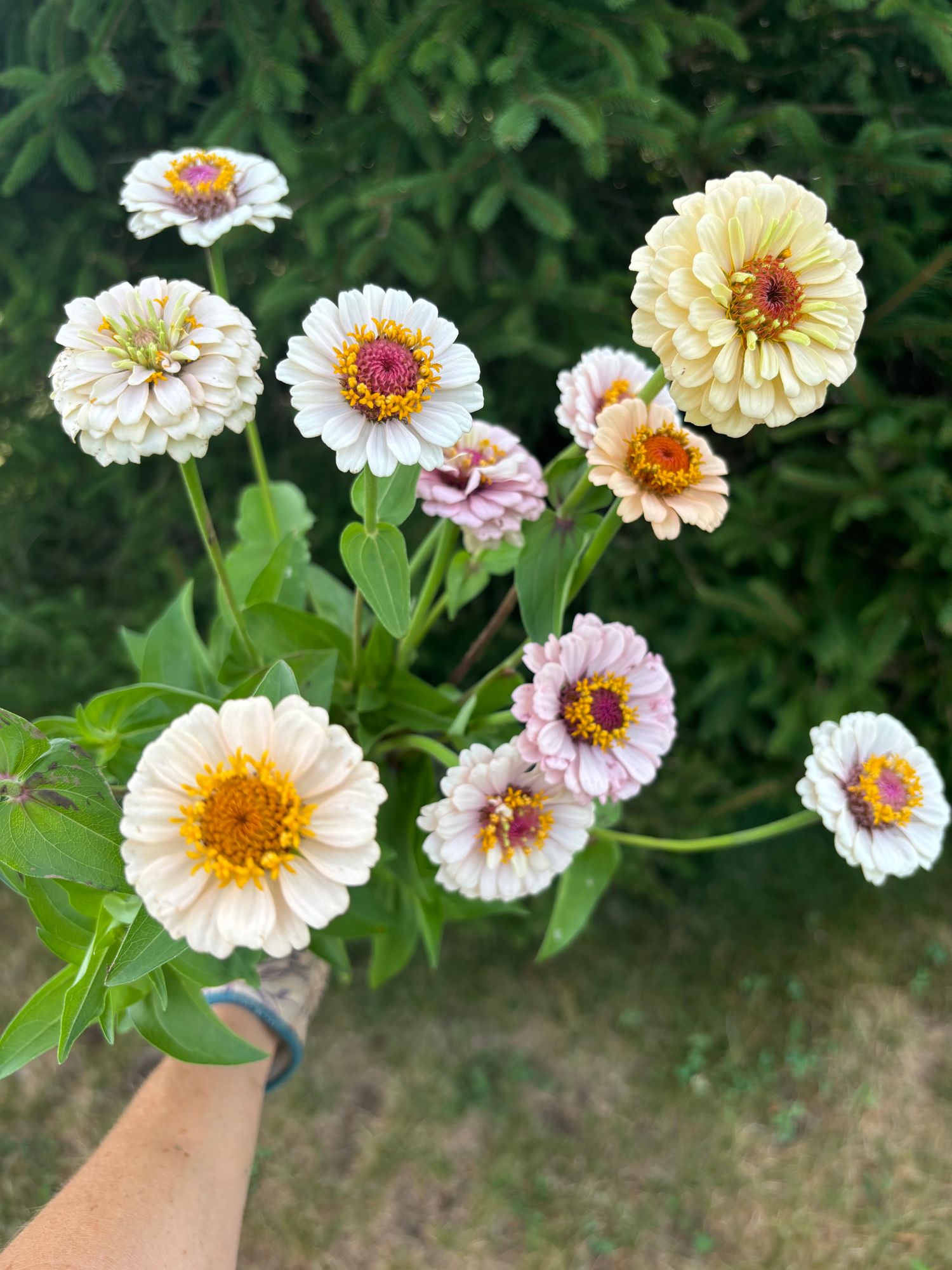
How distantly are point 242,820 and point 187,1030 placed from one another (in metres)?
0.29

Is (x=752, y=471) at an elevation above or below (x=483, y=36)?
below

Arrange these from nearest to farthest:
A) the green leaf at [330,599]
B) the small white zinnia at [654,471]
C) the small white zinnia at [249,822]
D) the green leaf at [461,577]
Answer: the small white zinnia at [249,822] → the small white zinnia at [654,471] → the green leaf at [461,577] → the green leaf at [330,599]

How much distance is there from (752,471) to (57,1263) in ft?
4.77

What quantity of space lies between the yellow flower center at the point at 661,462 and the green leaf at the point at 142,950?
44 centimetres

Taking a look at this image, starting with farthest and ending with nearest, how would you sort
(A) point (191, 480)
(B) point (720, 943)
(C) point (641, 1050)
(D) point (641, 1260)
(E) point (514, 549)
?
(B) point (720, 943)
(C) point (641, 1050)
(D) point (641, 1260)
(E) point (514, 549)
(A) point (191, 480)

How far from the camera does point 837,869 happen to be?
6.26ft

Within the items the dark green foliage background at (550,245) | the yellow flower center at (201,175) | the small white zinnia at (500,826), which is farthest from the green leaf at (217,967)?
the dark green foliage background at (550,245)

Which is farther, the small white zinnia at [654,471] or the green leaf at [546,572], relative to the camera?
the green leaf at [546,572]

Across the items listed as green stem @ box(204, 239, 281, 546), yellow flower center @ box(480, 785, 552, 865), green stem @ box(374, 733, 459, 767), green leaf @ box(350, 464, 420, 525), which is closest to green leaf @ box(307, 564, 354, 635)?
green stem @ box(204, 239, 281, 546)

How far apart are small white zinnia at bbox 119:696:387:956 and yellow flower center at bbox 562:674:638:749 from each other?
0.19m

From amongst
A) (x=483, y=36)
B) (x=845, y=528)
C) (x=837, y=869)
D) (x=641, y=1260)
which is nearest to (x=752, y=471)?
(x=845, y=528)

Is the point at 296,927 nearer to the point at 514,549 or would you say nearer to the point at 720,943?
the point at 514,549

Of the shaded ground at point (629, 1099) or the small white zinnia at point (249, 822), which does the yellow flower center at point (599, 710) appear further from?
the shaded ground at point (629, 1099)

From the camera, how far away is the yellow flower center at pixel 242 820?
467mm
